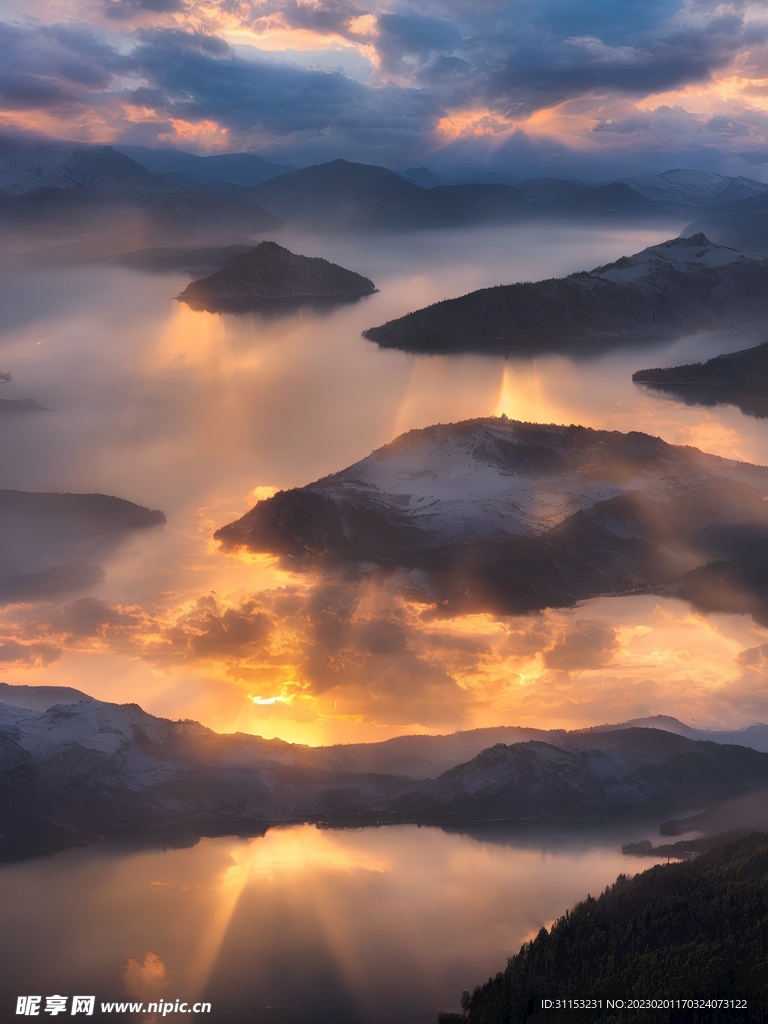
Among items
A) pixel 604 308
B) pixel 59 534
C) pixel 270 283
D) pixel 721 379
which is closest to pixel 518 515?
pixel 59 534

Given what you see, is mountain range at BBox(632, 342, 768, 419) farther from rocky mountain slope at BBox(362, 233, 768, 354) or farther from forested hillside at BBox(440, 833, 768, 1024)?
forested hillside at BBox(440, 833, 768, 1024)

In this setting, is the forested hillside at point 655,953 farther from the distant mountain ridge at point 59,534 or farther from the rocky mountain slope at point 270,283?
the rocky mountain slope at point 270,283

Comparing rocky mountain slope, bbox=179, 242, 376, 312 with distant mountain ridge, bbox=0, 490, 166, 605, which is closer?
distant mountain ridge, bbox=0, 490, 166, 605

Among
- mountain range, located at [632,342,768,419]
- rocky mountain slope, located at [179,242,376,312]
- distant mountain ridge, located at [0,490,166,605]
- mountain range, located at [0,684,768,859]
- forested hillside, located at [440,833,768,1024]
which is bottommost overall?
forested hillside, located at [440,833,768,1024]

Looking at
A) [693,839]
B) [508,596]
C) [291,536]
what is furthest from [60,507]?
[693,839]

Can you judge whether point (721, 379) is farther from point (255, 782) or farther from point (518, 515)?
point (255, 782)

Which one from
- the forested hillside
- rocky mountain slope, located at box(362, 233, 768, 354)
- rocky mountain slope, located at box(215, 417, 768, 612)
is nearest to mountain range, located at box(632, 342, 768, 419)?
rocky mountain slope, located at box(362, 233, 768, 354)
